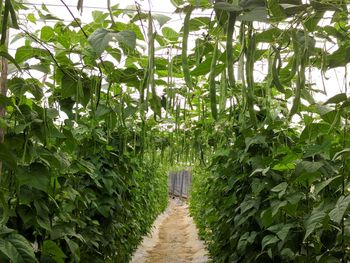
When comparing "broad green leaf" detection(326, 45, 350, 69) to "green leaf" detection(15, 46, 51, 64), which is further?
"green leaf" detection(15, 46, 51, 64)

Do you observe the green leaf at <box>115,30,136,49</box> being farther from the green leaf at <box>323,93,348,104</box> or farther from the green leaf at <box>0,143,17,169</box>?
the green leaf at <box>323,93,348,104</box>

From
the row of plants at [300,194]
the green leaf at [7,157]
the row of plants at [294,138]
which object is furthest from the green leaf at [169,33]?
the green leaf at [7,157]

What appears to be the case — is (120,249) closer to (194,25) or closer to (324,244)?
(324,244)

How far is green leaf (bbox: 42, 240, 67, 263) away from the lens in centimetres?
184

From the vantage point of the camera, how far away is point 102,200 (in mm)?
3584

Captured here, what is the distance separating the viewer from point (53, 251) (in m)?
1.87

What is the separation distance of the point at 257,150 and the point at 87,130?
44.3 inches

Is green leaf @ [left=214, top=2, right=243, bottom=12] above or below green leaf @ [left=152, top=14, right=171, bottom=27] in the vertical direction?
below

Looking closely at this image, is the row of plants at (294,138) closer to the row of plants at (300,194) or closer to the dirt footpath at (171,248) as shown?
the row of plants at (300,194)

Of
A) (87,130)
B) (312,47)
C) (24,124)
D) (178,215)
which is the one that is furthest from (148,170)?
(178,215)

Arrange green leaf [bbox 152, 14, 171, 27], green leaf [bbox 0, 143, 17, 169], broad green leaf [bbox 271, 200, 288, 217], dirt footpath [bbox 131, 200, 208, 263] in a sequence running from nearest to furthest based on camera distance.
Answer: green leaf [bbox 152, 14, 171, 27], green leaf [bbox 0, 143, 17, 169], broad green leaf [bbox 271, 200, 288, 217], dirt footpath [bbox 131, 200, 208, 263]

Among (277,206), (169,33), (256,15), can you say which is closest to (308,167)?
(277,206)

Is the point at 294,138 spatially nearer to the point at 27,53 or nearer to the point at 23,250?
the point at 27,53

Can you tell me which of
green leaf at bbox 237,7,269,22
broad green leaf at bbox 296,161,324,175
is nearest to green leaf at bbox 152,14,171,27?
green leaf at bbox 237,7,269,22
